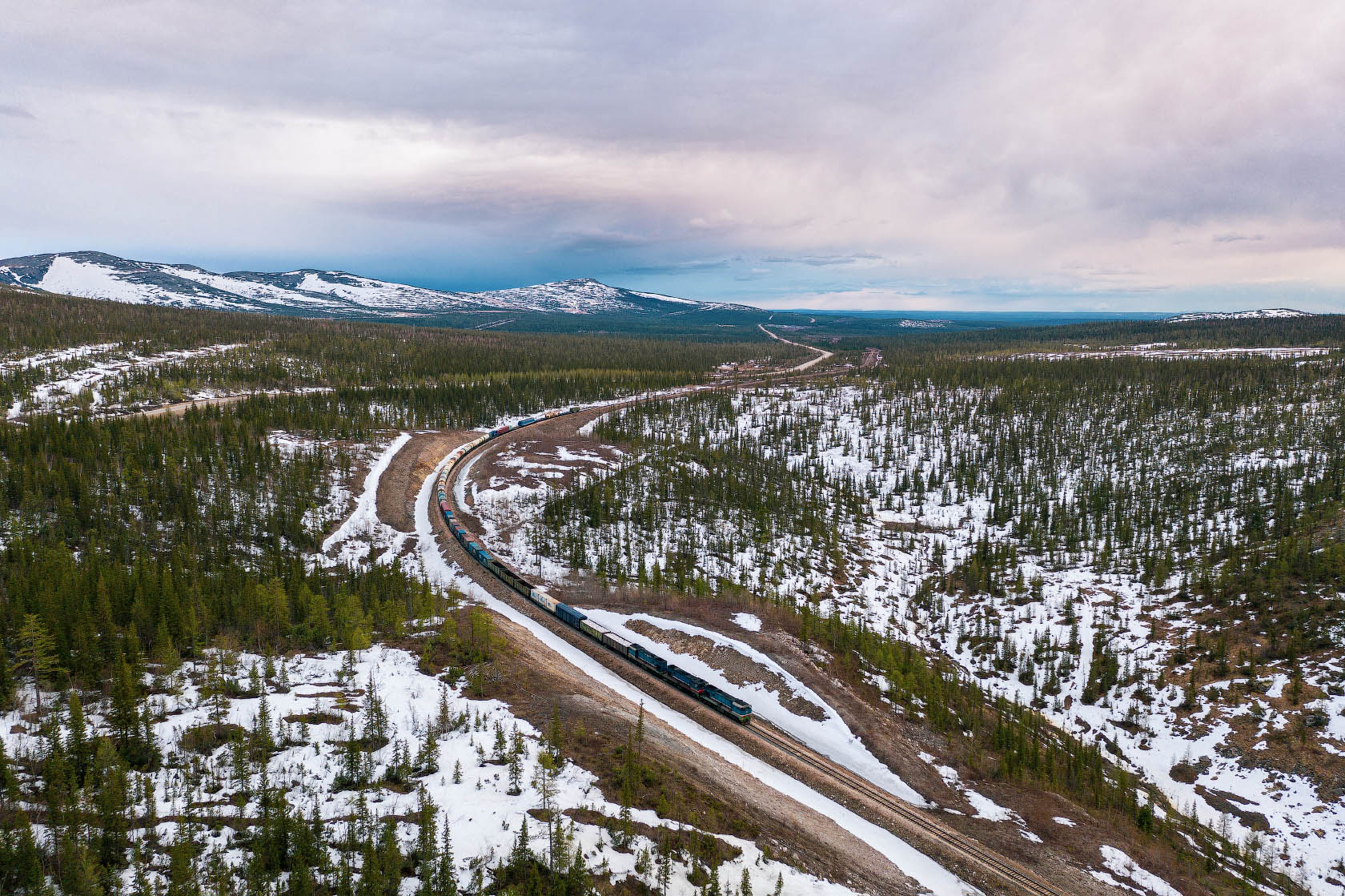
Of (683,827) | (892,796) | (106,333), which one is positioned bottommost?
(892,796)

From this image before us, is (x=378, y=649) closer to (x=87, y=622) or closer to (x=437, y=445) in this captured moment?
(x=87, y=622)

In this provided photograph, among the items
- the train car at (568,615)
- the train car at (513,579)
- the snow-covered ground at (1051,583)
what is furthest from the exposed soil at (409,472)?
the train car at (568,615)

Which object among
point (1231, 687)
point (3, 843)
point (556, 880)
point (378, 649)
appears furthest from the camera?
point (1231, 687)

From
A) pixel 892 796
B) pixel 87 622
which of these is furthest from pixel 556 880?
pixel 87 622

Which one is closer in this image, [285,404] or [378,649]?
[378,649]

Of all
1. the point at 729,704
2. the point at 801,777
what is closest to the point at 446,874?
the point at 801,777

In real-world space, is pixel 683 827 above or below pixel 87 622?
below

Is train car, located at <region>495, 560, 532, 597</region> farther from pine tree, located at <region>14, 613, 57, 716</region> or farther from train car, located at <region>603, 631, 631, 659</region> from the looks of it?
pine tree, located at <region>14, 613, 57, 716</region>
